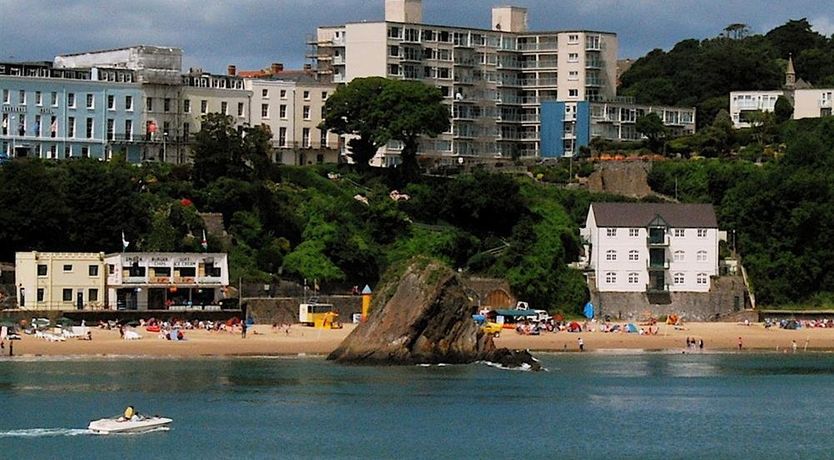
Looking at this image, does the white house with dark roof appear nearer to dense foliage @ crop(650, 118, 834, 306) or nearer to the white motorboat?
dense foliage @ crop(650, 118, 834, 306)

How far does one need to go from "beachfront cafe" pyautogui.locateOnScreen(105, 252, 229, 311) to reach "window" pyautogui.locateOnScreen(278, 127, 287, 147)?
81.0 feet

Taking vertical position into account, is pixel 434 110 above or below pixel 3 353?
above

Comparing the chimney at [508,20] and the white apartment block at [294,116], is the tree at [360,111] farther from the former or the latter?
the chimney at [508,20]

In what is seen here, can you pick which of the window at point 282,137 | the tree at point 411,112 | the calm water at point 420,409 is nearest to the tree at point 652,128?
the tree at point 411,112

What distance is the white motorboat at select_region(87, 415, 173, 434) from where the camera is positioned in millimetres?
60688

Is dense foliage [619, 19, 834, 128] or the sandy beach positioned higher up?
dense foliage [619, 19, 834, 128]

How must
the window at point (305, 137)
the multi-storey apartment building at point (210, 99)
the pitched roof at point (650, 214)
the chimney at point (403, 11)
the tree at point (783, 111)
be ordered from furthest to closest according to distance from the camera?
1. the tree at point (783, 111)
2. the chimney at point (403, 11)
3. the window at point (305, 137)
4. the multi-storey apartment building at point (210, 99)
5. the pitched roof at point (650, 214)

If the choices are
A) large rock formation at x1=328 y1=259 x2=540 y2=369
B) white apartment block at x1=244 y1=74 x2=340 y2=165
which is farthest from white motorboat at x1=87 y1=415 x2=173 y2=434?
white apartment block at x1=244 y1=74 x2=340 y2=165

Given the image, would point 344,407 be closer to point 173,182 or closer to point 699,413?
point 699,413

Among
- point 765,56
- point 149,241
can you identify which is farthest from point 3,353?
point 765,56

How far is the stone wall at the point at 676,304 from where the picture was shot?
10425 centimetres

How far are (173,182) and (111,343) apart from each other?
19760 millimetres

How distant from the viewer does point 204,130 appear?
104 meters

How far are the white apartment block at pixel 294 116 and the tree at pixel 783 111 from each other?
30.8 meters
